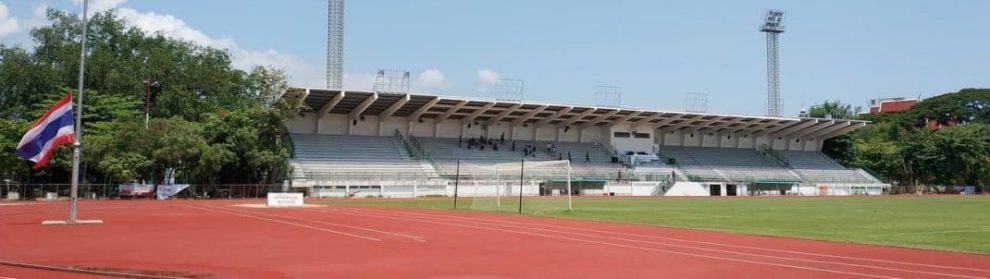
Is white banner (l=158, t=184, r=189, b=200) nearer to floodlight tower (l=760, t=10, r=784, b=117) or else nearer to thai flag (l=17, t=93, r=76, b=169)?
thai flag (l=17, t=93, r=76, b=169)

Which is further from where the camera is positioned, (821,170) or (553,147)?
(821,170)

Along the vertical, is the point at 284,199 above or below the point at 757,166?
below

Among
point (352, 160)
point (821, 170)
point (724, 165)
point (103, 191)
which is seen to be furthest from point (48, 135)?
point (821, 170)

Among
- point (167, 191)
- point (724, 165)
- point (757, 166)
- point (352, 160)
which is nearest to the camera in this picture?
point (167, 191)

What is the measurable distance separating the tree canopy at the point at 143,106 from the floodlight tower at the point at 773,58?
57.6 m

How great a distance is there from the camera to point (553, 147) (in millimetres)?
77500

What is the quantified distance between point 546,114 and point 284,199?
37913 millimetres

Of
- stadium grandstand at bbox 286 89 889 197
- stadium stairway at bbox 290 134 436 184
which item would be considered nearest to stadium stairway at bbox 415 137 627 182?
stadium grandstand at bbox 286 89 889 197

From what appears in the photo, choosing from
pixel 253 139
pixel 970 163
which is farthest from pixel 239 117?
pixel 970 163

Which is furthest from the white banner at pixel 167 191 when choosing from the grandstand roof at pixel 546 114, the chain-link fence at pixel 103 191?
the grandstand roof at pixel 546 114

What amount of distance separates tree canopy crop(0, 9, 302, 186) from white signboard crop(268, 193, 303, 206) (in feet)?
44.4

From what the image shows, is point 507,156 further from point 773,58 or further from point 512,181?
point 773,58

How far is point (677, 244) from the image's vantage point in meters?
18.5

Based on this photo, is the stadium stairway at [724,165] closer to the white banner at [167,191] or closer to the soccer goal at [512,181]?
the soccer goal at [512,181]
